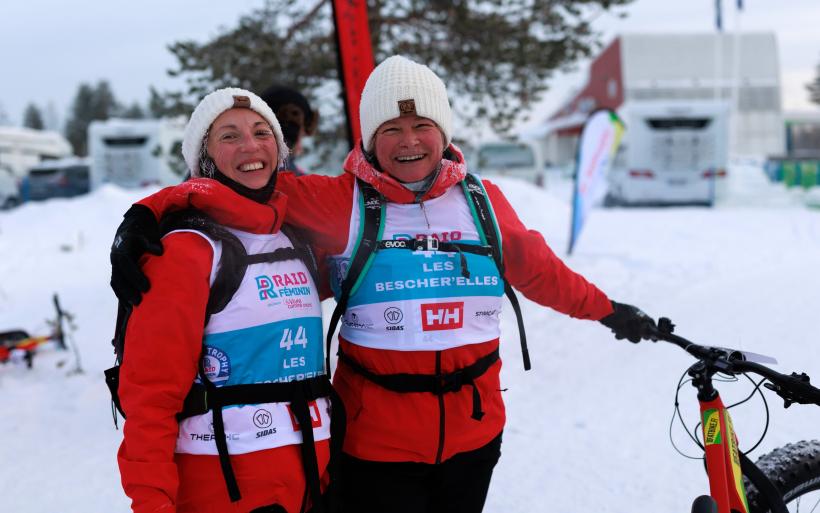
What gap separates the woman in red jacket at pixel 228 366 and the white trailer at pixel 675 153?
16896 mm

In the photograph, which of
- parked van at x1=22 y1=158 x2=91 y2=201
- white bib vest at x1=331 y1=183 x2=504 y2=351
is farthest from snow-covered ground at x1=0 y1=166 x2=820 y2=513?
parked van at x1=22 y1=158 x2=91 y2=201

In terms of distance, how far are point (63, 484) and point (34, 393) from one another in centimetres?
178

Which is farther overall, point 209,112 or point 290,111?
point 290,111

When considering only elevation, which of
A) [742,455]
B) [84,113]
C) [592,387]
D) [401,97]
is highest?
[84,113]

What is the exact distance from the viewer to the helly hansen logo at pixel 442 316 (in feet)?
6.47

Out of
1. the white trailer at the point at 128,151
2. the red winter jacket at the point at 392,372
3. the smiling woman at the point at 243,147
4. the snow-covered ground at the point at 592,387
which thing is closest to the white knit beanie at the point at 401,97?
the red winter jacket at the point at 392,372

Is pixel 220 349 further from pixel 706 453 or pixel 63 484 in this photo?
pixel 63 484

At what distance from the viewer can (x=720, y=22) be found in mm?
33281

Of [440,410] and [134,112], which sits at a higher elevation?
[134,112]

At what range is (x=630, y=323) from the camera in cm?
245

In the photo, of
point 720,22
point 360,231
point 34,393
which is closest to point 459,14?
point 34,393

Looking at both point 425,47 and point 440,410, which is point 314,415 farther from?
point 425,47

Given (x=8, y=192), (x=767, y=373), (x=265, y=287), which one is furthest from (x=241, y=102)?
(x=8, y=192)

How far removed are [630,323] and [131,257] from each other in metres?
1.75
